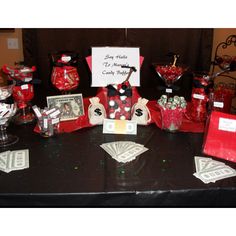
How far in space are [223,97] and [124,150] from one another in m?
0.59

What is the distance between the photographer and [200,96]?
4.25ft

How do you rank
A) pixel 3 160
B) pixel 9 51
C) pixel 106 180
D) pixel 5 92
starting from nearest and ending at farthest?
pixel 106 180, pixel 3 160, pixel 5 92, pixel 9 51

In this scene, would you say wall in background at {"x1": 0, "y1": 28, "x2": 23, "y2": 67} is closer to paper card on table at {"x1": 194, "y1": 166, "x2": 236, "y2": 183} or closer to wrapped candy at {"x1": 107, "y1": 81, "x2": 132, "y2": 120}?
wrapped candy at {"x1": 107, "y1": 81, "x2": 132, "y2": 120}

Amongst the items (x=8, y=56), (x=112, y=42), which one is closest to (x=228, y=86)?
(x=112, y=42)

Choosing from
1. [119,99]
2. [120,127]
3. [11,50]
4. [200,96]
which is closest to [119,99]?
[119,99]

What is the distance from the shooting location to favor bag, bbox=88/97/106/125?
1285mm

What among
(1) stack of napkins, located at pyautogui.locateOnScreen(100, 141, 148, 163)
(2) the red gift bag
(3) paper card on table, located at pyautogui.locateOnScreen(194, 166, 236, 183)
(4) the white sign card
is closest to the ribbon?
(4) the white sign card

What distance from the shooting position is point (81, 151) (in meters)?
1.07

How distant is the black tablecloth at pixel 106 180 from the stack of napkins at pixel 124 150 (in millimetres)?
24

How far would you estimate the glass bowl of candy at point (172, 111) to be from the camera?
3.90ft

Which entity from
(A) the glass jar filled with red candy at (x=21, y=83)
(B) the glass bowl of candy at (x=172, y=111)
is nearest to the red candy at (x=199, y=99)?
(B) the glass bowl of candy at (x=172, y=111)

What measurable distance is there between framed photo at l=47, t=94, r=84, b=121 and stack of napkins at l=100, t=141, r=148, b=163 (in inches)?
11.4

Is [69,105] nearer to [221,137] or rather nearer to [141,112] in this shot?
[141,112]

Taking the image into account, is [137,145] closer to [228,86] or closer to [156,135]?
[156,135]
